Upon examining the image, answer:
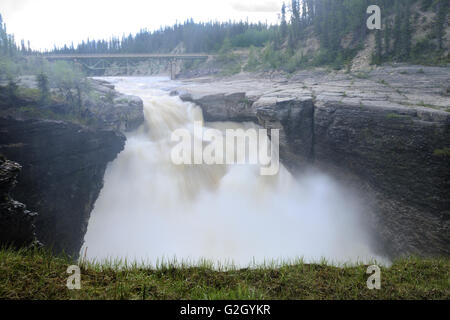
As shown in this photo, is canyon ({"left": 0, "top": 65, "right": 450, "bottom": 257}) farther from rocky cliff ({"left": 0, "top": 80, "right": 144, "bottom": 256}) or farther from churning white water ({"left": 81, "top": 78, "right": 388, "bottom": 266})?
churning white water ({"left": 81, "top": 78, "right": 388, "bottom": 266})

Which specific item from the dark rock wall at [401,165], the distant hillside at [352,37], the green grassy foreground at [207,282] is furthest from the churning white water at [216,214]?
the distant hillside at [352,37]

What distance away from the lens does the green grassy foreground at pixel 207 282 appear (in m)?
3.77

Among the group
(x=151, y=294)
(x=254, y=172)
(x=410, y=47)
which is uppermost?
(x=410, y=47)

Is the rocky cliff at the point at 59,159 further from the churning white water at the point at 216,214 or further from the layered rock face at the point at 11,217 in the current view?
the layered rock face at the point at 11,217

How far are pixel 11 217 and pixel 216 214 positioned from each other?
817 cm

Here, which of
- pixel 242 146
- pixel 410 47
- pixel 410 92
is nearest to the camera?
pixel 410 92

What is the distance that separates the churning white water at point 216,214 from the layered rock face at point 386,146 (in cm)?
120

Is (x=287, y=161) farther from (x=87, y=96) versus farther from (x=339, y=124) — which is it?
(x=87, y=96)

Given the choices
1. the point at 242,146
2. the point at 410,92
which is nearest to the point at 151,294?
the point at 242,146

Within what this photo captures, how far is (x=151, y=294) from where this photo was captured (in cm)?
391

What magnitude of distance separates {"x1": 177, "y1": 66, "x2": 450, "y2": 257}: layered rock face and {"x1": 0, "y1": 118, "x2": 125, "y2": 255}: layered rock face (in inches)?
391

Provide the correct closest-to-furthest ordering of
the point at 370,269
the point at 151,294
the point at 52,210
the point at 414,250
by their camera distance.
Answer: the point at 151,294 < the point at 370,269 < the point at 414,250 < the point at 52,210

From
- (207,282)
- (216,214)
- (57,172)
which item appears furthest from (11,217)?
(216,214)
